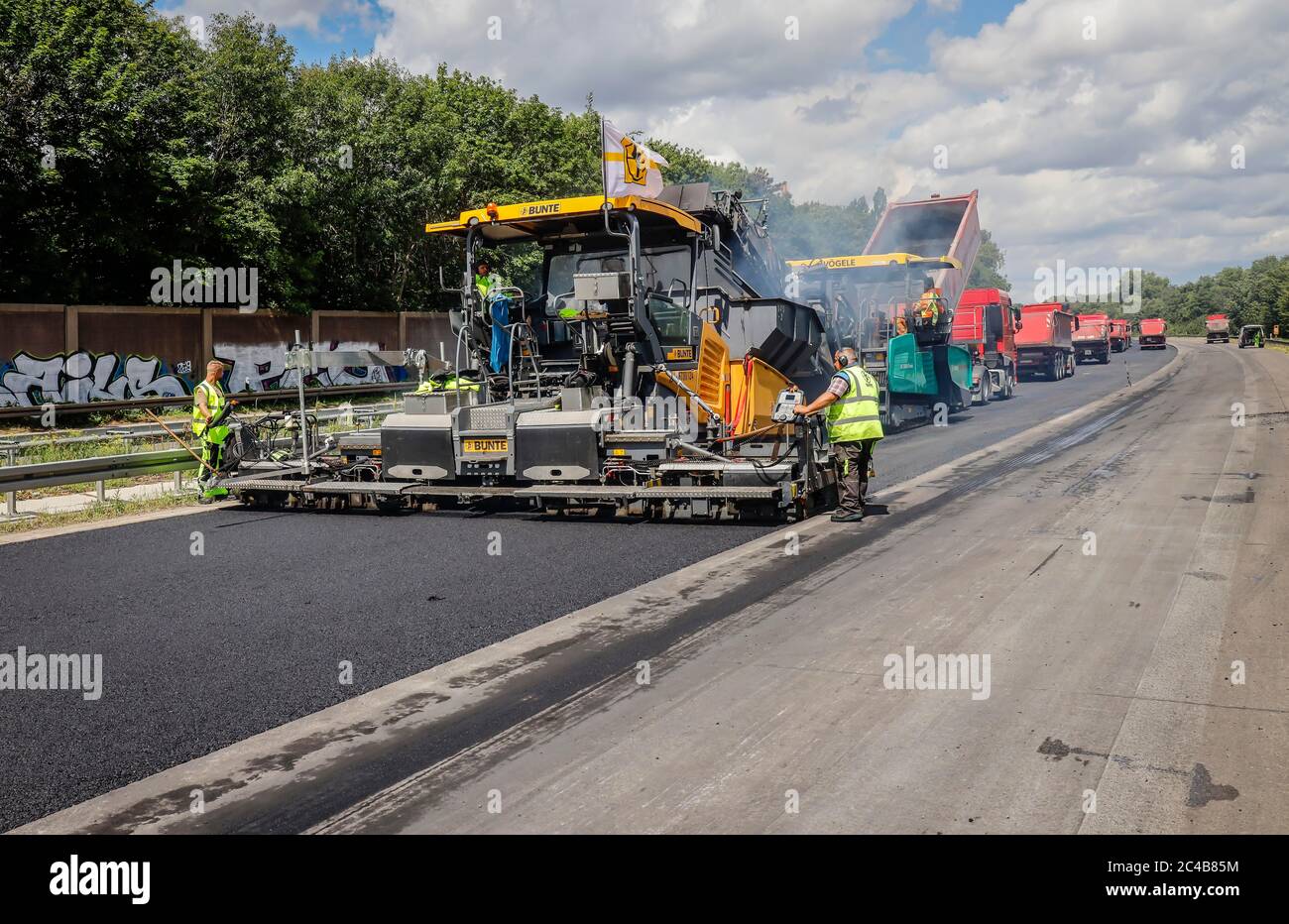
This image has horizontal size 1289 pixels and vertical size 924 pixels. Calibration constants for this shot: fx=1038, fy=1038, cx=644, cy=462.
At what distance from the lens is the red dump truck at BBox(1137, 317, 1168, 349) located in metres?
61.0

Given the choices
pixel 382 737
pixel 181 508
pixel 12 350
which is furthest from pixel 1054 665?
pixel 12 350

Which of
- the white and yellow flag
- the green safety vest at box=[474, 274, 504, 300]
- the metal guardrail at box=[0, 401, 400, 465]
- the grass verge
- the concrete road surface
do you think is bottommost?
the concrete road surface

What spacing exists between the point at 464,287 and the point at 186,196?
17122 mm

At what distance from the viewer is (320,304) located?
101 ft

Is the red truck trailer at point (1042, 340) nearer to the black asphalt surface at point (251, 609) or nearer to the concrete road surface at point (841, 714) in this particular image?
the concrete road surface at point (841, 714)

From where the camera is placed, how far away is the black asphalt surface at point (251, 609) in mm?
4648

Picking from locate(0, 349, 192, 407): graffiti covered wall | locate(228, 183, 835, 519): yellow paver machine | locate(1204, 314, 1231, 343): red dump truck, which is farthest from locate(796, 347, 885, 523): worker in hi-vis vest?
locate(1204, 314, 1231, 343): red dump truck

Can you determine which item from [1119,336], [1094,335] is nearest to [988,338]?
[1094,335]

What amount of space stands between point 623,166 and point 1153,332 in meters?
59.9

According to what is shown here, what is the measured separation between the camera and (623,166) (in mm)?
9820

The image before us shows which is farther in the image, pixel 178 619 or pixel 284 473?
pixel 284 473

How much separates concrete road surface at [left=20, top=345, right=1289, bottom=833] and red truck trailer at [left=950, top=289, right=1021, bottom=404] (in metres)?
16.6

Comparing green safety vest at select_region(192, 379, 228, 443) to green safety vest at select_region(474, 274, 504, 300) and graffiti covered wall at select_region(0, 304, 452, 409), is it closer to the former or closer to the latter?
green safety vest at select_region(474, 274, 504, 300)
